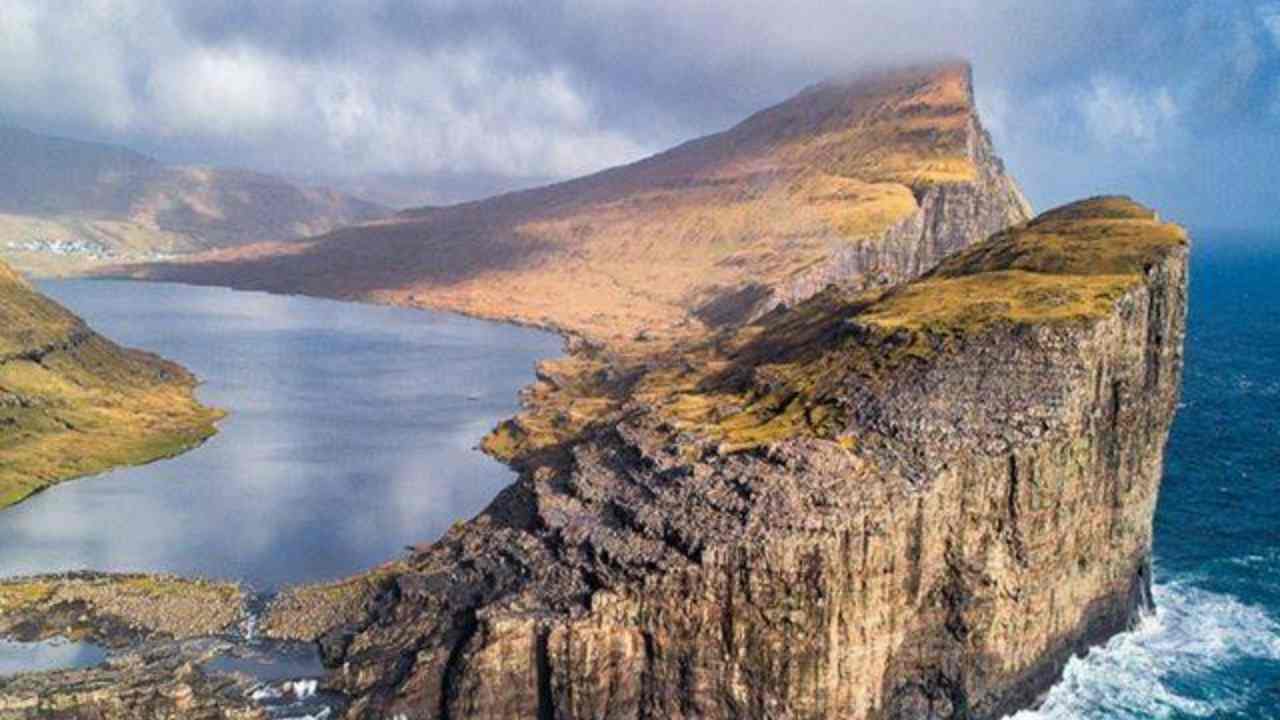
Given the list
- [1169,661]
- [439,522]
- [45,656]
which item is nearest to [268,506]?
[439,522]

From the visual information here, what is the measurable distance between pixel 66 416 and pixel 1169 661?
15425 centimetres

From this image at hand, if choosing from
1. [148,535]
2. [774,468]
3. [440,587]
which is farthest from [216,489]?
[774,468]

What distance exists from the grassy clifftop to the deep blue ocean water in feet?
417

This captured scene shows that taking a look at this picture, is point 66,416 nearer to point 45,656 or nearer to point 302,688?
point 45,656

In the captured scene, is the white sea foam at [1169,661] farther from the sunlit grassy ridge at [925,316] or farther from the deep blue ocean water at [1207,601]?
the sunlit grassy ridge at [925,316]

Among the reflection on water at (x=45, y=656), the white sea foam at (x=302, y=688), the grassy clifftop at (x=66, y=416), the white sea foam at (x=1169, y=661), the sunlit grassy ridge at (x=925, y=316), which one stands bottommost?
the white sea foam at (x=1169, y=661)

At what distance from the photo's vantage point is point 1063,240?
11831 cm

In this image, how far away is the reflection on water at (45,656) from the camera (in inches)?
3568

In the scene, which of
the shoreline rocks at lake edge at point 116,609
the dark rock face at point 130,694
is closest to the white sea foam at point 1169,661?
the dark rock face at point 130,694

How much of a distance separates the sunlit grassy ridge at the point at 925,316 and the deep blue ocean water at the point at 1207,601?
2831cm

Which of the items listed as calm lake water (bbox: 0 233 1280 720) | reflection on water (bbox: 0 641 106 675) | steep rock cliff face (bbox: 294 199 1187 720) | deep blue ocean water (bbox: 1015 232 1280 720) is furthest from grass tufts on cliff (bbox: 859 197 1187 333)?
reflection on water (bbox: 0 641 106 675)

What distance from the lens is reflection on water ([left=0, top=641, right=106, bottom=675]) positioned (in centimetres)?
9062

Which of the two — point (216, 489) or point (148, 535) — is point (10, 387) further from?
point (148, 535)

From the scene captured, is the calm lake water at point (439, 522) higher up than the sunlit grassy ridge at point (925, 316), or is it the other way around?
the sunlit grassy ridge at point (925, 316)
